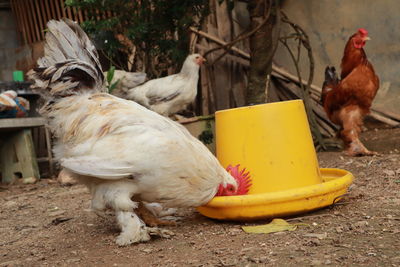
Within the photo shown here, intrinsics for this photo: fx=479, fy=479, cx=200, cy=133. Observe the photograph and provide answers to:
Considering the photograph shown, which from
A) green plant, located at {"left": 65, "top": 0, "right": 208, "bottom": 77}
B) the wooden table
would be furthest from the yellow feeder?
the wooden table

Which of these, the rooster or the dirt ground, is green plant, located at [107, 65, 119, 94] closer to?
the dirt ground

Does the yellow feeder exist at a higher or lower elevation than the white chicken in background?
lower

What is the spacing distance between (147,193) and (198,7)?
4.75 meters

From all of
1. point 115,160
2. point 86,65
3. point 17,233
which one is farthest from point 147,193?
point 17,233

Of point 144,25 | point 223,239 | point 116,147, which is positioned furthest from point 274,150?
point 144,25

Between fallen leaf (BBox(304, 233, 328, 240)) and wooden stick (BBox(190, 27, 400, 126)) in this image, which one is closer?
fallen leaf (BBox(304, 233, 328, 240))

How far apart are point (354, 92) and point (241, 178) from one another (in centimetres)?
307

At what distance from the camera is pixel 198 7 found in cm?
711

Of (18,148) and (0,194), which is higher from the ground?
(18,148)

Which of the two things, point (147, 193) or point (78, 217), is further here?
point (78, 217)

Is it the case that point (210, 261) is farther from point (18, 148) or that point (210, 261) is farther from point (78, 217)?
point (18, 148)

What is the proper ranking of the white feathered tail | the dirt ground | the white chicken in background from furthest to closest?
the white chicken in background
the white feathered tail
the dirt ground

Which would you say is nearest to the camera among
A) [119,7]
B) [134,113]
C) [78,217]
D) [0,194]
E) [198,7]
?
[134,113]

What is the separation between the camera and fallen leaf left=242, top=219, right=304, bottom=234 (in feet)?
9.46
